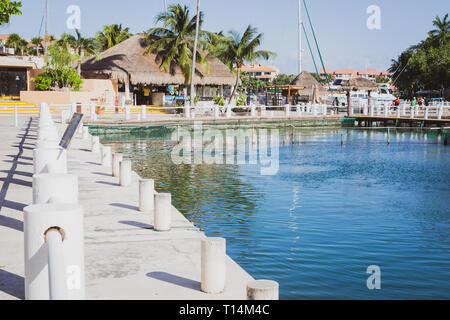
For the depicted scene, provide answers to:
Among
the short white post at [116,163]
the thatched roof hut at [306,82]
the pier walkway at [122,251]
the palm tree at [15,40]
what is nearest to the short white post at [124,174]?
the pier walkway at [122,251]

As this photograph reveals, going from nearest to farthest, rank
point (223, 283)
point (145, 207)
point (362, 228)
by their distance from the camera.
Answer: point (223, 283) < point (145, 207) < point (362, 228)

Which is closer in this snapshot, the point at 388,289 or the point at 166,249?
the point at 166,249

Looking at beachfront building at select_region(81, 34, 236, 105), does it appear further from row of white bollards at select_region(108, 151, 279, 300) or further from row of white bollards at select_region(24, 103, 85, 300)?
row of white bollards at select_region(24, 103, 85, 300)

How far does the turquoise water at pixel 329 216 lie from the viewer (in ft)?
29.5

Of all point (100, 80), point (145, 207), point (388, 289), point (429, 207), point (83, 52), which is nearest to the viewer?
point (388, 289)

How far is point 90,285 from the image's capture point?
6.05m

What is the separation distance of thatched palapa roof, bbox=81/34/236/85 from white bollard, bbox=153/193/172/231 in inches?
1438

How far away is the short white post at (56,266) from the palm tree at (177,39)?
40596mm

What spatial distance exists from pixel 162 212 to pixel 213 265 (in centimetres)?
274

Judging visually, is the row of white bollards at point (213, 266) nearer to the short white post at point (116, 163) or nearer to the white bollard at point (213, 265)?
the white bollard at point (213, 265)

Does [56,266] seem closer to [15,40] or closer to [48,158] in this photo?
[48,158]
